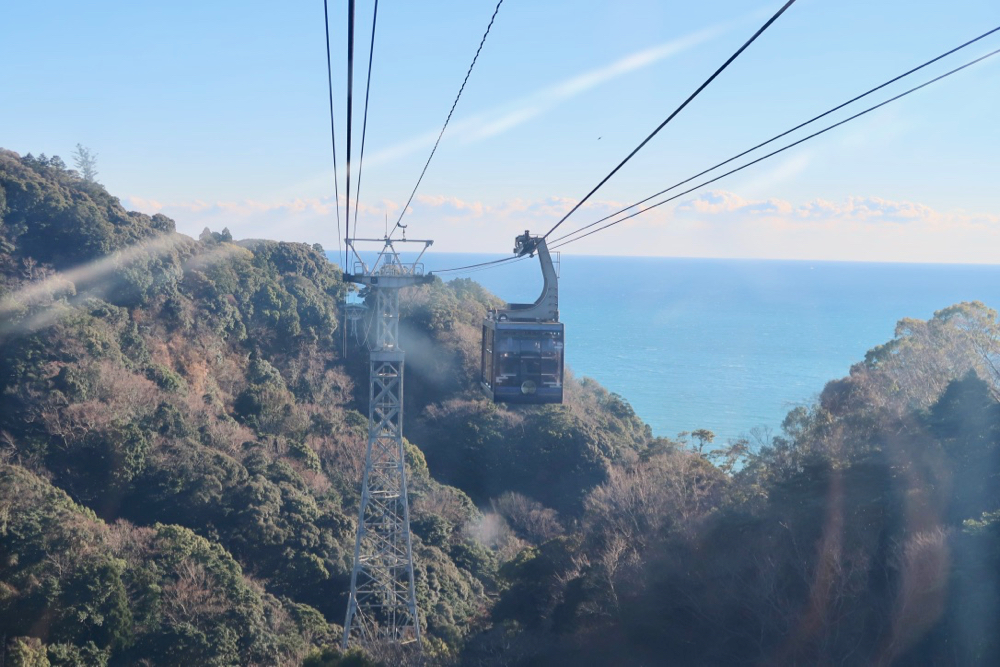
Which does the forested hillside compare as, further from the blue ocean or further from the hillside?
the blue ocean

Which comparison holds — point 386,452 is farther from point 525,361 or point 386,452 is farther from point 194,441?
point 194,441

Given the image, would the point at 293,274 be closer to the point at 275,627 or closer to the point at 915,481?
the point at 275,627

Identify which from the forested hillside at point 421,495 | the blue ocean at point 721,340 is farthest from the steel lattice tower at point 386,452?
the blue ocean at point 721,340

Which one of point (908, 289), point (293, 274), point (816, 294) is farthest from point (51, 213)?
point (908, 289)

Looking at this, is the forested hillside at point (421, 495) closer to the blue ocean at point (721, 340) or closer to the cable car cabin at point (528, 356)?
the cable car cabin at point (528, 356)

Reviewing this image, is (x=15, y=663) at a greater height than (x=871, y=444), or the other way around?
(x=871, y=444)

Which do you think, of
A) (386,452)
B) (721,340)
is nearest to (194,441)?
(386,452)
